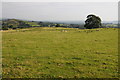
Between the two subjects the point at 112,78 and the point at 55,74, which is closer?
the point at 112,78

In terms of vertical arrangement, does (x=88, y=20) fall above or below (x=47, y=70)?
above

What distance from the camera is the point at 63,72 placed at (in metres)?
8.41

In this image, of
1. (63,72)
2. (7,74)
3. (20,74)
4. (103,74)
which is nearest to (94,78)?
(103,74)

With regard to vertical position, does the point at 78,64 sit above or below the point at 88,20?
below

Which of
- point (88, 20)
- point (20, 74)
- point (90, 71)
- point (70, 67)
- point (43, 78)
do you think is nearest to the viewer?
point (43, 78)

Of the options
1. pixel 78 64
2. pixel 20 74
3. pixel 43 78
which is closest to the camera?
pixel 43 78

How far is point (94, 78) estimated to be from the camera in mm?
7527

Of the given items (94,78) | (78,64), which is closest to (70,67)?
(78,64)

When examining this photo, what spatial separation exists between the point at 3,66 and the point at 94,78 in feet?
24.0

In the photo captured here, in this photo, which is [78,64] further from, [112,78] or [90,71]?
[112,78]

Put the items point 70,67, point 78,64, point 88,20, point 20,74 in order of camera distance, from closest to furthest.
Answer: point 20,74 → point 70,67 → point 78,64 → point 88,20

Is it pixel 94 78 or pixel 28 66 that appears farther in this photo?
pixel 28 66

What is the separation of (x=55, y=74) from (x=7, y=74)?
11.1 feet

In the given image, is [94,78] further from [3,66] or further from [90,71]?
[3,66]
